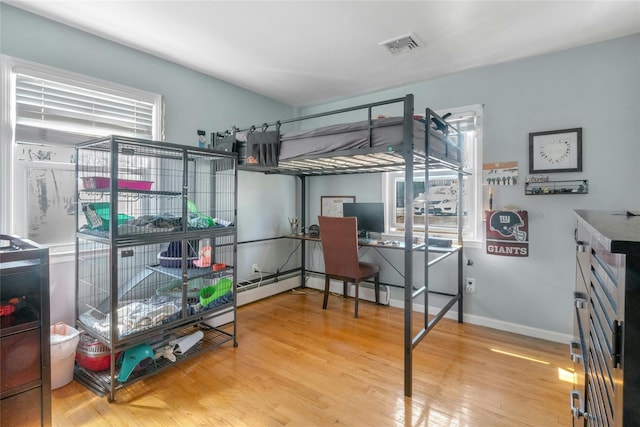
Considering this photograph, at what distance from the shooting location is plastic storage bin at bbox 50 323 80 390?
2.01 metres

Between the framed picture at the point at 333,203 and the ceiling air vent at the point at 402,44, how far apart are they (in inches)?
71.4

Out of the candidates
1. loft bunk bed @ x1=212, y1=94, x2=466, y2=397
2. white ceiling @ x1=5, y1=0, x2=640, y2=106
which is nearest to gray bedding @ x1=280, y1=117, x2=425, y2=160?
loft bunk bed @ x1=212, y1=94, x2=466, y2=397

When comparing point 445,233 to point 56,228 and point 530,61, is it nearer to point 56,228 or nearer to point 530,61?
point 530,61

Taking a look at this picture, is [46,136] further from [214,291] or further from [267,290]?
[267,290]

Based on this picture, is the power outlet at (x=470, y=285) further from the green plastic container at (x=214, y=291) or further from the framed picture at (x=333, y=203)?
the green plastic container at (x=214, y=291)

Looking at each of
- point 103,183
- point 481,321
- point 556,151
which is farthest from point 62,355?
point 556,151

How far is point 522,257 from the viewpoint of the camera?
2883 mm

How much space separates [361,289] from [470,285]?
1.28 meters

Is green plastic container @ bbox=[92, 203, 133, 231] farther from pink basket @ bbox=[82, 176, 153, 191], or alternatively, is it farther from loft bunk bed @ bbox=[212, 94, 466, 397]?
loft bunk bed @ bbox=[212, 94, 466, 397]

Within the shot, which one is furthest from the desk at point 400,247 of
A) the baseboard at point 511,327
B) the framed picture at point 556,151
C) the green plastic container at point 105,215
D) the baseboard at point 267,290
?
the green plastic container at point 105,215

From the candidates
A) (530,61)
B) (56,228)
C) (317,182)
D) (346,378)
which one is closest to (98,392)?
(56,228)

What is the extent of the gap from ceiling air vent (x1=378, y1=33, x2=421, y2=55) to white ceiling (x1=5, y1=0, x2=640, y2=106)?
5 centimetres

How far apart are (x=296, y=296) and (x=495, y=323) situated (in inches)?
89.3

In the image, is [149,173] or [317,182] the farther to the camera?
[317,182]
